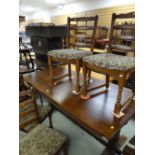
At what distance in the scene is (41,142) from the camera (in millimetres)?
1170

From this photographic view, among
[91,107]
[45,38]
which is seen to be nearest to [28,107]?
[91,107]

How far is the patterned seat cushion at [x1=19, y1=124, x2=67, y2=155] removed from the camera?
43.4 inches

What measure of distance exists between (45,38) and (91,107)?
7.57 ft

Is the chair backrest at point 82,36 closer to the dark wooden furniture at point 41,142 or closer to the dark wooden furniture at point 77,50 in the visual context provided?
the dark wooden furniture at point 77,50

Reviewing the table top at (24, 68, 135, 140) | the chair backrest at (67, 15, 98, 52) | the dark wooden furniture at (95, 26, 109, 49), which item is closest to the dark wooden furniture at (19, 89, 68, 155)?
the table top at (24, 68, 135, 140)

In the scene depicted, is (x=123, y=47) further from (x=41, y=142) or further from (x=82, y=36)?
(x=41, y=142)

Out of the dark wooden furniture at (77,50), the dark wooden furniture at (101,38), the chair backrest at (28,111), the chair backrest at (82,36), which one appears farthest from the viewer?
the dark wooden furniture at (101,38)

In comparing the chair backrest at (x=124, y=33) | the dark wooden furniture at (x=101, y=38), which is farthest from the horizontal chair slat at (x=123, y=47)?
the dark wooden furniture at (x=101, y=38)

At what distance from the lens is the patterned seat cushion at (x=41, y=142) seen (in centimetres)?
110

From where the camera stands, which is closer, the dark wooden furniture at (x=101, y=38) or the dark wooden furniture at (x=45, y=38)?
the dark wooden furniture at (x=45, y=38)

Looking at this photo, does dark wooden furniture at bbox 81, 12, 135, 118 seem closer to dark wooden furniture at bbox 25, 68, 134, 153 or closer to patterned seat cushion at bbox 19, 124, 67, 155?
dark wooden furniture at bbox 25, 68, 134, 153

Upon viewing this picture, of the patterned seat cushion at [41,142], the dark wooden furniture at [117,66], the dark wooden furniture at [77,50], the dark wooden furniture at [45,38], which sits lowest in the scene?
the patterned seat cushion at [41,142]
